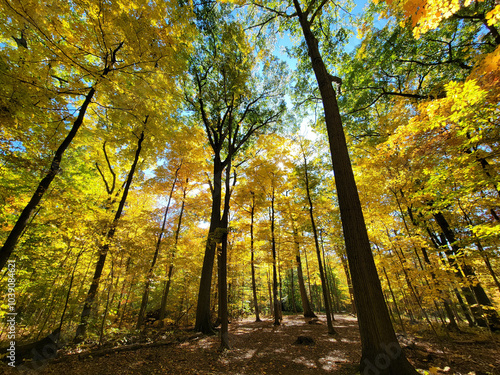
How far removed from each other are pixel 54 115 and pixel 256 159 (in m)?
7.99

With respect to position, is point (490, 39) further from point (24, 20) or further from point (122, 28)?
point (24, 20)

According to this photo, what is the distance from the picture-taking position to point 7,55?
3.96 metres

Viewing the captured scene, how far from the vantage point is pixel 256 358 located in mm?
5445

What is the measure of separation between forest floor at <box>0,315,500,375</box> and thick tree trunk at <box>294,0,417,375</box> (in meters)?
1.82

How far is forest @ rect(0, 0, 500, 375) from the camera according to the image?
374cm

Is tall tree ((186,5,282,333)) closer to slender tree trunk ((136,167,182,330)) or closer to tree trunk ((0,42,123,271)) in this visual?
slender tree trunk ((136,167,182,330))

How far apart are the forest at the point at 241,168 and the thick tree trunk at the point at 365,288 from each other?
0.03 m

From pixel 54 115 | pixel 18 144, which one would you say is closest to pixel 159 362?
pixel 18 144

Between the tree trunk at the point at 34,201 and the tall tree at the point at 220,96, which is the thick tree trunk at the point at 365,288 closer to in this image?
the tall tree at the point at 220,96

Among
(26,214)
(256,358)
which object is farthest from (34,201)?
(256,358)

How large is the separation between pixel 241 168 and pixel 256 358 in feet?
29.7

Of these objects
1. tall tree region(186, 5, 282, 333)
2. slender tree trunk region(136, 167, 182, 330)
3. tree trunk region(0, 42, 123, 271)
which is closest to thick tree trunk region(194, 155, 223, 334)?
tall tree region(186, 5, 282, 333)

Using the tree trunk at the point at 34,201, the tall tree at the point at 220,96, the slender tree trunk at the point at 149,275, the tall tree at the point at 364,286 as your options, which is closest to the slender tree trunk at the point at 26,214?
the tree trunk at the point at 34,201

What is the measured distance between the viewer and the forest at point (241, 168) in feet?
12.3
